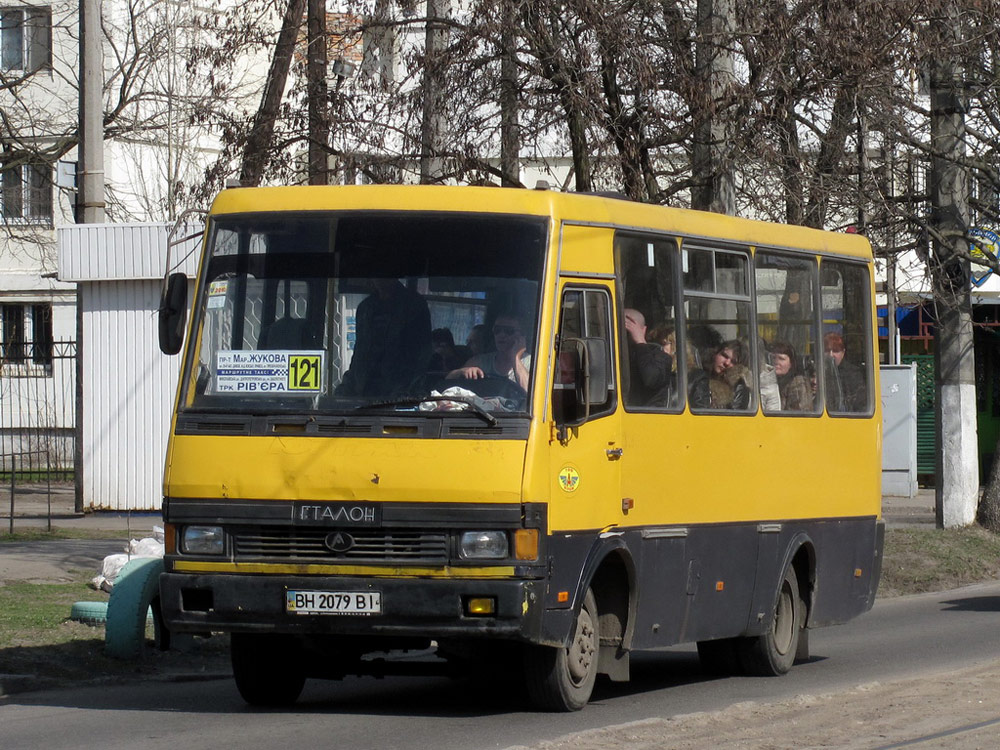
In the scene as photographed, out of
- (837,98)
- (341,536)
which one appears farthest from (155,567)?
(837,98)

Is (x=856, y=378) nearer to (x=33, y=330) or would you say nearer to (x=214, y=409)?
(x=214, y=409)

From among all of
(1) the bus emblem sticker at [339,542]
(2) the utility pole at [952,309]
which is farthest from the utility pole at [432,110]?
(2) the utility pole at [952,309]

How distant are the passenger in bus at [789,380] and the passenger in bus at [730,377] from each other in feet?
1.43

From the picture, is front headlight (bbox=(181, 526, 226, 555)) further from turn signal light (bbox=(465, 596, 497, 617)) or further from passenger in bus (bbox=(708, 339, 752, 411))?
passenger in bus (bbox=(708, 339, 752, 411))

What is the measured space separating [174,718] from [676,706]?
2.72 metres

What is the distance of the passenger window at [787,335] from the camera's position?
11492 millimetres

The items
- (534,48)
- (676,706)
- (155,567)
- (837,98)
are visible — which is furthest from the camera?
(837,98)

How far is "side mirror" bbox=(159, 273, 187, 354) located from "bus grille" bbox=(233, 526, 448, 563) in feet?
3.82

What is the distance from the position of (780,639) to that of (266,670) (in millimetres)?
3716

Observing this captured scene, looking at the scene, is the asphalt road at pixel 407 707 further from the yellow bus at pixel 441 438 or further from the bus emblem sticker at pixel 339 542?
the bus emblem sticker at pixel 339 542

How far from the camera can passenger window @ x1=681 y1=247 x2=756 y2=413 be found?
10.6 metres

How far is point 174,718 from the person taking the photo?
9.17 meters

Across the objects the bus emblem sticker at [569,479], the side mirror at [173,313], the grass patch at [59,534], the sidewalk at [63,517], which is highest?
the side mirror at [173,313]

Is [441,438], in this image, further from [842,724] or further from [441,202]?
[842,724]
